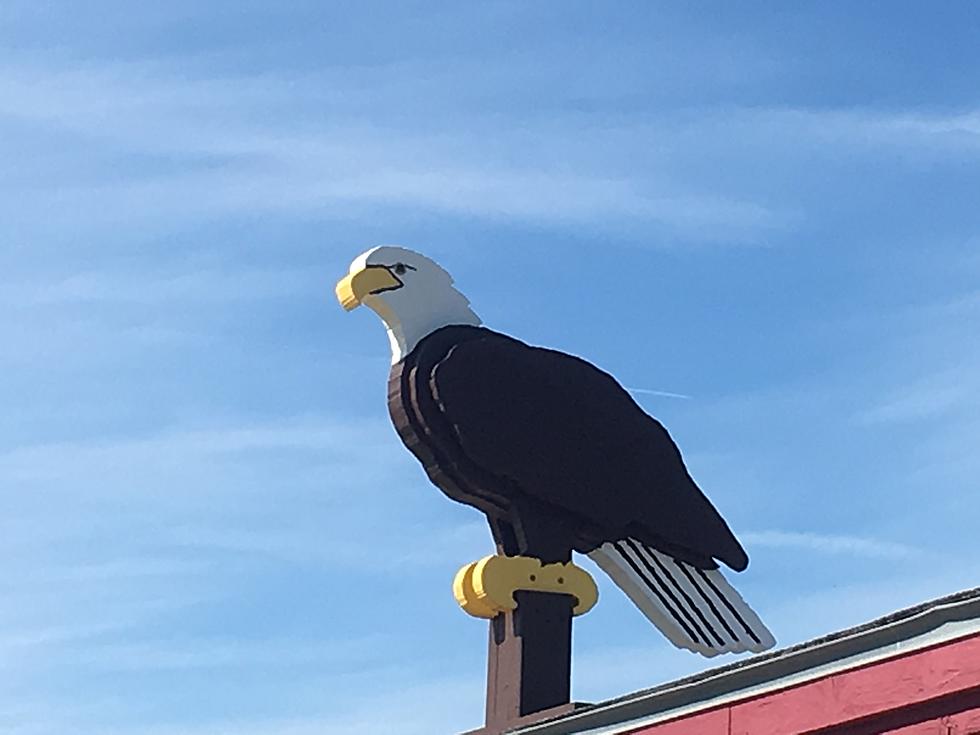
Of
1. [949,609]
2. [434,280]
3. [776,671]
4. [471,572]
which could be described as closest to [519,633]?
[471,572]

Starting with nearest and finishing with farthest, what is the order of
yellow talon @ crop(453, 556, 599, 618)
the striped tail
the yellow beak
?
yellow talon @ crop(453, 556, 599, 618), the striped tail, the yellow beak

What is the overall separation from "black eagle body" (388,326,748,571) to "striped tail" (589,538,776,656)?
89 mm

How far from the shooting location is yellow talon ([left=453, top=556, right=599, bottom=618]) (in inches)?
355

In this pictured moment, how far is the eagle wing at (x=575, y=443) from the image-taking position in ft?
30.1

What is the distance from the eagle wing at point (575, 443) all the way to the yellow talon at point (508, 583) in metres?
0.31

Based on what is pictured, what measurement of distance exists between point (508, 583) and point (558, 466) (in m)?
0.67

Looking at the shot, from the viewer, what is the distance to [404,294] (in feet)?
32.3

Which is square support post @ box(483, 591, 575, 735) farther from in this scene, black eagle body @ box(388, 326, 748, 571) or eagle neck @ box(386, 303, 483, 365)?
eagle neck @ box(386, 303, 483, 365)

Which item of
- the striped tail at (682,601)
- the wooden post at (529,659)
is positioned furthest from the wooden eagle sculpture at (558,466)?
the wooden post at (529,659)

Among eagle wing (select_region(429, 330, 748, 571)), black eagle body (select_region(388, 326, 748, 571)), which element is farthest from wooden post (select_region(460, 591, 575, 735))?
eagle wing (select_region(429, 330, 748, 571))

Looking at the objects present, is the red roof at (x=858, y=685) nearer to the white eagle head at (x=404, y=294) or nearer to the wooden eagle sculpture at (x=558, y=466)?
the wooden eagle sculpture at (x=558, y=466)

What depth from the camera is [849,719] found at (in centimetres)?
592

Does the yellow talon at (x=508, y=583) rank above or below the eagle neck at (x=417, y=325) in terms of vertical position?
below

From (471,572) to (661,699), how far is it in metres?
2.48
